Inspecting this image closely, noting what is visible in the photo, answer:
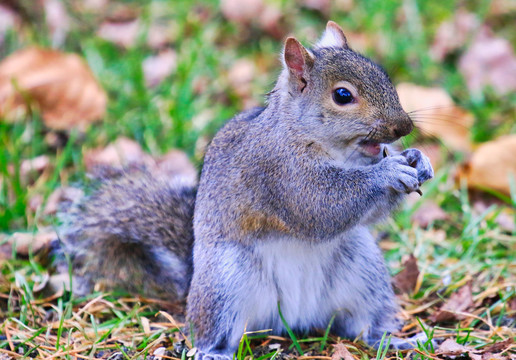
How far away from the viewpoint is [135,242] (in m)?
2.66

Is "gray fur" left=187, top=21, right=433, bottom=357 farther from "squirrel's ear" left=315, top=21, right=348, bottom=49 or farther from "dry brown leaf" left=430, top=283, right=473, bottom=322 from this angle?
"dry brown leaf" left=430, top=283, right=473, bottom=322

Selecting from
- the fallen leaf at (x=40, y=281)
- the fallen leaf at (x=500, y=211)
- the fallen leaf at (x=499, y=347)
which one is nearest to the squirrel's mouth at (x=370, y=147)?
the fallen leaf at (x=499, y=347)

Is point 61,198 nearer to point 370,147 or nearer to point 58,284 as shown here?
point 58,284

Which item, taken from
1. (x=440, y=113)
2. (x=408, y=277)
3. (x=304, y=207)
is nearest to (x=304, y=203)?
(x=304, y=207)

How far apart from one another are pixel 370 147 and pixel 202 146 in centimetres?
162

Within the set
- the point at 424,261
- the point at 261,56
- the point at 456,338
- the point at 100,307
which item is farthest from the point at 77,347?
the point at 261,56

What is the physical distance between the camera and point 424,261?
2916 millimetres

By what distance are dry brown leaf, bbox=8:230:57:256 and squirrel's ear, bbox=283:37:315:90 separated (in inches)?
48.1

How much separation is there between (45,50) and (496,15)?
311 centimetres

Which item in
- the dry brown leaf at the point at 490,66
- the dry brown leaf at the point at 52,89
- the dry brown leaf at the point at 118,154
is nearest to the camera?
the dry brown leaf at the point at 118,154

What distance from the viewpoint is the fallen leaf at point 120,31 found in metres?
4.68

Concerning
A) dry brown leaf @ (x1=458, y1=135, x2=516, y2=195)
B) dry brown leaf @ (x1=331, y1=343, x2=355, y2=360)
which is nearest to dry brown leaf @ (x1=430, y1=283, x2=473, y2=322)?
dry brown leaf @ (x1=331, y1=343, x2=355, y2=360)

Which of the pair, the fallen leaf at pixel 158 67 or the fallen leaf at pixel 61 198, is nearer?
the fallen leaf at pixel 61 198

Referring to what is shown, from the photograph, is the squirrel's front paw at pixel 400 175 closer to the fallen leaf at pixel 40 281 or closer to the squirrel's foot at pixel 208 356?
the squirrel's foot at pixel 208 356
